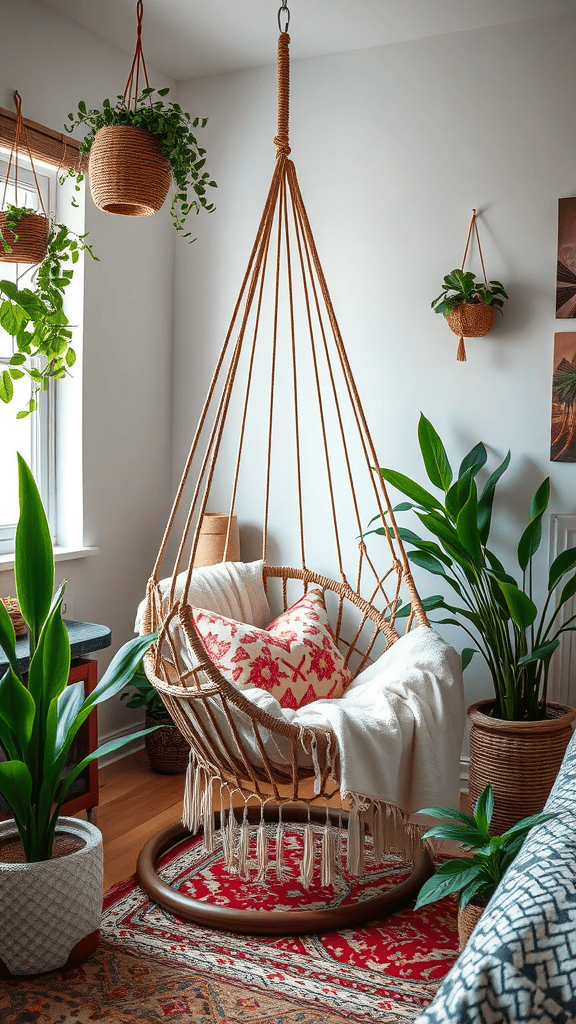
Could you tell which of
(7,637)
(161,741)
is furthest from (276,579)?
(7,637)

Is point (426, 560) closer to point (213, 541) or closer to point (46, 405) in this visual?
point (213, 541)

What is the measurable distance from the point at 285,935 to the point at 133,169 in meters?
1.98

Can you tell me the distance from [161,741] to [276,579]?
0.73m

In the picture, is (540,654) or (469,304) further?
(469,304)

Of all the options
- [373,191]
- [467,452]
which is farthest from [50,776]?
[373,191]

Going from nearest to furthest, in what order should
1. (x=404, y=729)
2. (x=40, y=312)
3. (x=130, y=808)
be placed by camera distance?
(x=404, y=729)
(x=40, y=312)
(x=130, y=808)

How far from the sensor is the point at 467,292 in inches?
113

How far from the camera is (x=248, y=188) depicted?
3.38 m

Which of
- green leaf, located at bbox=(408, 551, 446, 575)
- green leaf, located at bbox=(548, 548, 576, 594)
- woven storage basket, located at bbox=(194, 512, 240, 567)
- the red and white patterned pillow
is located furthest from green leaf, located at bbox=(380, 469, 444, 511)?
woven storage basket, located at bbox=(194, 512, 240, 567)

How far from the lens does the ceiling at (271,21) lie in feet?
9.25

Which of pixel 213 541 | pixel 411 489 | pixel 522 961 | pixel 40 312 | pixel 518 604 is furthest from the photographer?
pixel 213 541

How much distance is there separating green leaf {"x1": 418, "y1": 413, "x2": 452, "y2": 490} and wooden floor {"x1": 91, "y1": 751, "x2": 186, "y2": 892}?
1.34m

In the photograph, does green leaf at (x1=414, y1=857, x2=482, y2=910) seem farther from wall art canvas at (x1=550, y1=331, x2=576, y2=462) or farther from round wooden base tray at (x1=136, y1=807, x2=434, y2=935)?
wall art canvas at (x1=550, y1=331, x2=576, y2=462)

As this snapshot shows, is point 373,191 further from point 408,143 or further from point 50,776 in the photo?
point 50,776
